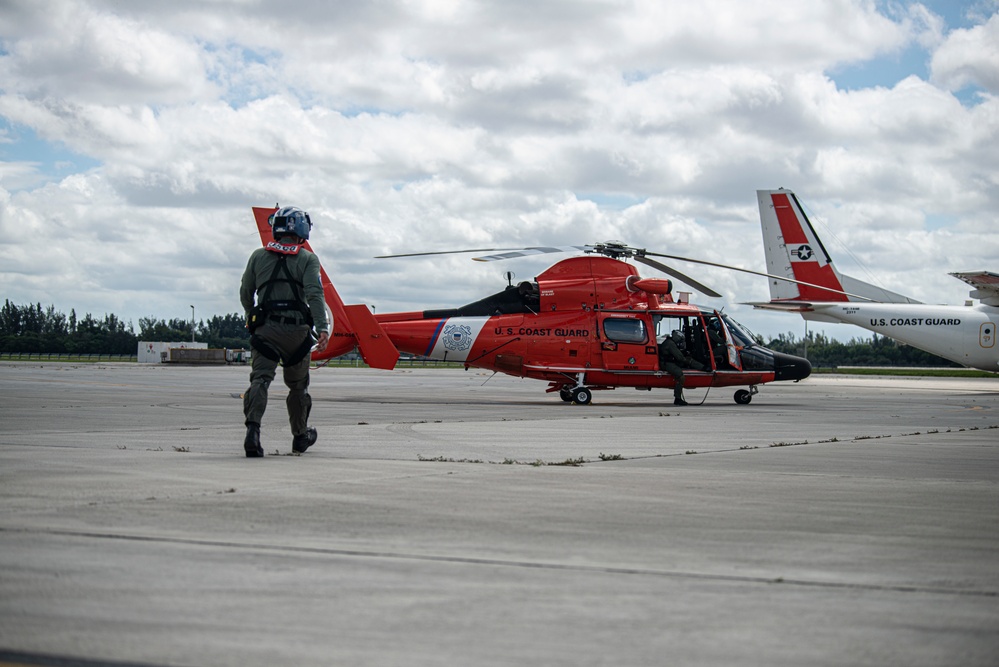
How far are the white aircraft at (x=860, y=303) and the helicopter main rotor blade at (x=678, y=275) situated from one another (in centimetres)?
1188

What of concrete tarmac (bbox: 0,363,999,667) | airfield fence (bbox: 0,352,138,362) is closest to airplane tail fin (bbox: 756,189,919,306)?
concrete tarmac (bbox: 0,363,999,667)

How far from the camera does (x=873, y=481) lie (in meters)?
7.31

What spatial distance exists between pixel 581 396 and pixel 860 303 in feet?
59.6

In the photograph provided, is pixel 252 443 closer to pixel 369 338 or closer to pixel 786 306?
pixel 369 338

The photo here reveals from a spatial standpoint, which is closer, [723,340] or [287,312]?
[287,312]

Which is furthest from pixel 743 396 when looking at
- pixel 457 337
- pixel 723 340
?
pixel 457 337

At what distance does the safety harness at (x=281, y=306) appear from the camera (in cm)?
896

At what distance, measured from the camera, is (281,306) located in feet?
29.4

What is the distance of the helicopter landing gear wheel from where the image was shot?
22.5m

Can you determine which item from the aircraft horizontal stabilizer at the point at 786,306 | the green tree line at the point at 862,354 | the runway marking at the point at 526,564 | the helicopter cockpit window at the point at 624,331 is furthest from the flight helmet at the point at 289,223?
the green tree line at the point at 862,354

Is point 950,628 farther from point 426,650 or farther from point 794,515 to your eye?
point 794,515

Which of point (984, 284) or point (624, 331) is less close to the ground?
point (984, 284)

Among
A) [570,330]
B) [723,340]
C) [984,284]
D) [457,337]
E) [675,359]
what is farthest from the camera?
[984,284]

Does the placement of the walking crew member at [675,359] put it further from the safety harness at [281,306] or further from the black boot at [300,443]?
the black boot at [300,443]
